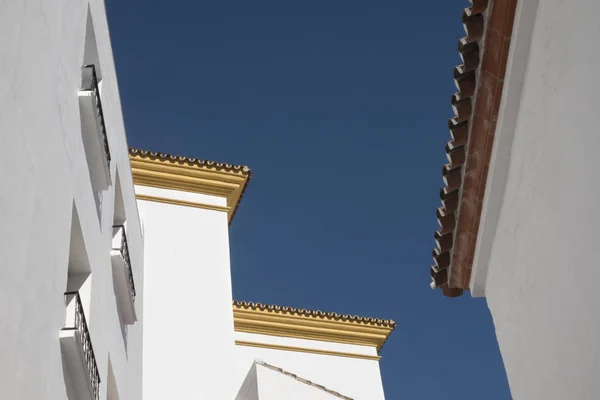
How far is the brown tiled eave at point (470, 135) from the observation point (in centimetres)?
717

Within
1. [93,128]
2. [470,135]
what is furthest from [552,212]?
Result: [93,128]

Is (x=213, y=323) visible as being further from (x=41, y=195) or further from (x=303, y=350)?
(x=41, y=195)

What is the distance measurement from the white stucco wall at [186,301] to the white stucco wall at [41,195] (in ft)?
12.3

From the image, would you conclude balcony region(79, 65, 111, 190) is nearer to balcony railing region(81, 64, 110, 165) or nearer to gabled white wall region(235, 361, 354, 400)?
balcony railing region(81, 64, 110, 165)

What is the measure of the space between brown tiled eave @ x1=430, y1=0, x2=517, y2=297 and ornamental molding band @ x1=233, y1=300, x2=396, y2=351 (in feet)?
22.6

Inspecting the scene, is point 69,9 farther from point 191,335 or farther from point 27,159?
point 191,335

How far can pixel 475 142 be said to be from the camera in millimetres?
7910

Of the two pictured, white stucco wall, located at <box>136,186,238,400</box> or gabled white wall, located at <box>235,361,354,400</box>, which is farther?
white stucco wall, located at <box>136,186,238,400</box>

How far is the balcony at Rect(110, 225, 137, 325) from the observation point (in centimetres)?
962

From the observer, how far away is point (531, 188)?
23.0 feet

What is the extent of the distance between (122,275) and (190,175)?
18.8 feet

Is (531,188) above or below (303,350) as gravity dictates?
below

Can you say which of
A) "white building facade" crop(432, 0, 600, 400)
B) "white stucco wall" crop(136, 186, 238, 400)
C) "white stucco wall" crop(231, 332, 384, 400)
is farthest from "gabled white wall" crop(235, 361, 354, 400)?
"white stucco wall" crop(231, 332, 384, 400)

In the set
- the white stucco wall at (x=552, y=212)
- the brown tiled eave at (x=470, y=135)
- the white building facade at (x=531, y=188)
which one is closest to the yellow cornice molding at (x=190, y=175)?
the brown tiled eave at (x=470, y=135)
